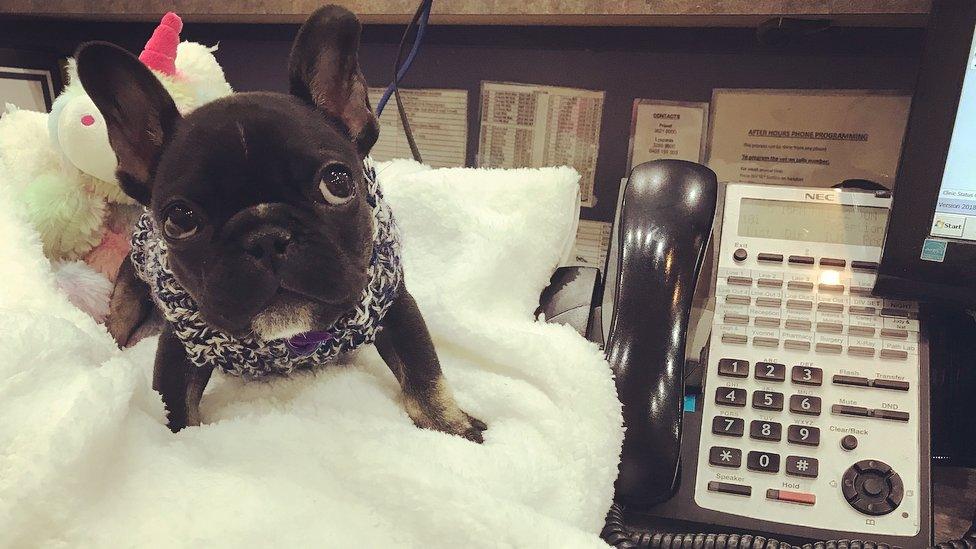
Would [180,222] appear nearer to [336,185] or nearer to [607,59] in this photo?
[336,185]

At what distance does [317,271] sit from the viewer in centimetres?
35

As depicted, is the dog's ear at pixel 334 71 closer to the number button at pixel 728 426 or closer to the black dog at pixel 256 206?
the black dog at pixel 256 206

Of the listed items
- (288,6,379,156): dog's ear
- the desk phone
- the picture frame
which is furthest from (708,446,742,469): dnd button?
the picture frame

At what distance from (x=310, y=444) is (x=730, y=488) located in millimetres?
313

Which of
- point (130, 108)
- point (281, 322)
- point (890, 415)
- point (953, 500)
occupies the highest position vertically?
point (130, 108)

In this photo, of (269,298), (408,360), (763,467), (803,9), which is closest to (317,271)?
(269,298)

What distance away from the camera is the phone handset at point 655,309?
0.47m

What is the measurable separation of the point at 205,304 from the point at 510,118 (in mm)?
595

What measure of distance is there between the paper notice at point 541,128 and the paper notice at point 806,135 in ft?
0.51

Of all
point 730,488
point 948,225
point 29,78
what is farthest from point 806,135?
point 29,78

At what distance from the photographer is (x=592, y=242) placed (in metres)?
0.86

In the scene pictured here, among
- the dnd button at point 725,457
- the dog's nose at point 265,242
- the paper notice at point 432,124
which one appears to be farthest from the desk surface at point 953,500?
the paper notice at point 432,124

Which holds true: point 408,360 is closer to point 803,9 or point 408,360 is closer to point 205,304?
point 205,304

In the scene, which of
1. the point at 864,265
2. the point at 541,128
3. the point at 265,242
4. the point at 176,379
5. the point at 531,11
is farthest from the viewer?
the point at 541,128
